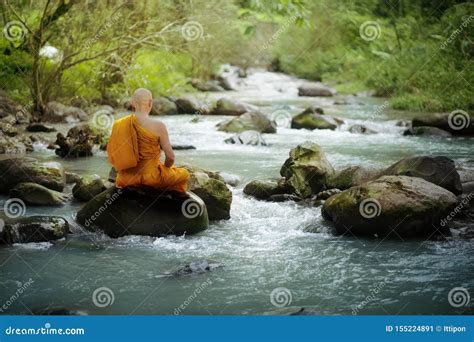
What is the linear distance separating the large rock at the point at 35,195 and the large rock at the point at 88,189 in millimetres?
279

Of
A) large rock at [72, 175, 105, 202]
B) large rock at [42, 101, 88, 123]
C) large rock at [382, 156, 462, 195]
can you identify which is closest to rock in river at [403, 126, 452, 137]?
large rock at [382, 156, 462, 195]

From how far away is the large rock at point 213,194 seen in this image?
29.0ft

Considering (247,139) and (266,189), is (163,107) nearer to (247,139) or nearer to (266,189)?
(247,139)

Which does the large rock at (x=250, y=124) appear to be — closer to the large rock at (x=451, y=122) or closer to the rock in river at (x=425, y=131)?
the rock in river at (x=425, y=131)

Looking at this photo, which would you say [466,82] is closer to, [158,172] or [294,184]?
[294,184]

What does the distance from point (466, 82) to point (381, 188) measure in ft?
47.5

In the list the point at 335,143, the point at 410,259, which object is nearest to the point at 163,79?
the point at 335,143

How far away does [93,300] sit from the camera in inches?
231

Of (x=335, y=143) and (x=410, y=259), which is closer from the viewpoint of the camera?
(x=410, y=259)

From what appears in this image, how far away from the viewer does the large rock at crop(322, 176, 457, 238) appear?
7.82 m

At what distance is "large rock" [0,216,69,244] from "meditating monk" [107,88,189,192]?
37.8 inches

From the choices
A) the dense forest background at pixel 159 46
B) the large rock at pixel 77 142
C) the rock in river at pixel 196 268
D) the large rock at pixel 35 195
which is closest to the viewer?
the rock in river at pixel 196 268

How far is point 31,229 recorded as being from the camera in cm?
757

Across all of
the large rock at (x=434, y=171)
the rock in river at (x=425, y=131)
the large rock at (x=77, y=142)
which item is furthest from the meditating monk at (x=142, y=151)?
the rock in river at (x=425, y=131)
